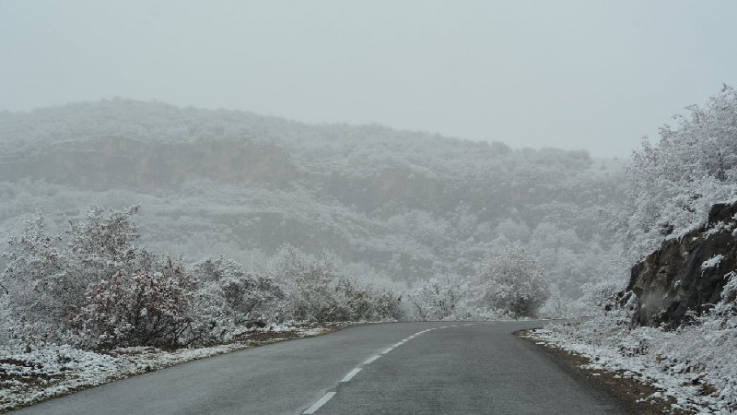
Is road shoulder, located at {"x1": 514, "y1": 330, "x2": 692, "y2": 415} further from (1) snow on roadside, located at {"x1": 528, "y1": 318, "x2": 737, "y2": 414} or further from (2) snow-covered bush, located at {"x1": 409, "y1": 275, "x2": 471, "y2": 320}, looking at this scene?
(2) snow-covered bush, located at {"x1": 409, "y1": 275, "x2": 471, "y2": 320}

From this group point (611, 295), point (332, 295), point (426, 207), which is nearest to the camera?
point (611, 295)

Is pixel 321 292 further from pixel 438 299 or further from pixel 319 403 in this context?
pixel 319 403

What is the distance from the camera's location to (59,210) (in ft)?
513

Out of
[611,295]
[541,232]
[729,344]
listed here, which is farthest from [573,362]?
[541,232]

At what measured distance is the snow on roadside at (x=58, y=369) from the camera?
9641 millimetres

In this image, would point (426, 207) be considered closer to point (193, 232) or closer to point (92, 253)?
point (193, 232)

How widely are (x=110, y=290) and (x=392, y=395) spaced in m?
12.4

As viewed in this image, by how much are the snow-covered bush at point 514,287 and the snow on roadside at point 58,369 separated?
4914 centimetres

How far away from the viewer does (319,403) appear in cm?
795

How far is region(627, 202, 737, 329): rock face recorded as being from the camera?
12.5 meters

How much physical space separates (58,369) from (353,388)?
6165 mm

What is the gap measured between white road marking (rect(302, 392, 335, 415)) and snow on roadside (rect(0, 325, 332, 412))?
13.6 feet

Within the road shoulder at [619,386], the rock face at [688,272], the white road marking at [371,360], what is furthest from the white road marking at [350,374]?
the rock face at [688,272]

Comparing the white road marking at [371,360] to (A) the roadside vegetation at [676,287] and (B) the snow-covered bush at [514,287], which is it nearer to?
(A) the roadside vegetation at [676,287]
